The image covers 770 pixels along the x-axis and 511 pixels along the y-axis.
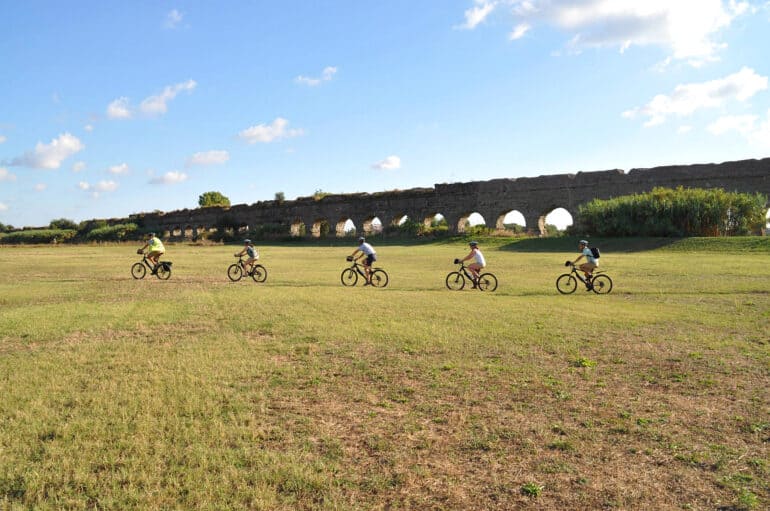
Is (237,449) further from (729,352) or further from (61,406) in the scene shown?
(729,352)

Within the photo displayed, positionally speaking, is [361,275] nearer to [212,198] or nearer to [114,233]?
[114,233]

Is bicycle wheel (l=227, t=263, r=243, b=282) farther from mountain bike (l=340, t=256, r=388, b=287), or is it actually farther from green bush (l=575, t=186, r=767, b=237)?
green bush (l=575, t=186, r=767, b=237)

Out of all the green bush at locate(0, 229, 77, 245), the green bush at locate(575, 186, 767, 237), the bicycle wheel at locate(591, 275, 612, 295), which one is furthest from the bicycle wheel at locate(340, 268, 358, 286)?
the green bush at locate(0, 229, 77, 245)

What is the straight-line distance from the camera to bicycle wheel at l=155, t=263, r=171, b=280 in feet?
55.4

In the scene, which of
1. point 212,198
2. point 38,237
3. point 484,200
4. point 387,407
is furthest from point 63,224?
point 387,407

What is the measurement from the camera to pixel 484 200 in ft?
114

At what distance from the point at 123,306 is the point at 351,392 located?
7465 mm

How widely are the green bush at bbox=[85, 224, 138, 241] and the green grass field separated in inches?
1785

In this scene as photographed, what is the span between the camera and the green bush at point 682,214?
80.4 ft

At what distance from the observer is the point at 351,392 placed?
558cm

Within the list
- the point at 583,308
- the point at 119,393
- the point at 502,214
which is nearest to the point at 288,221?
the point at 502,214

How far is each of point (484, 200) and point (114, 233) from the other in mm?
36613

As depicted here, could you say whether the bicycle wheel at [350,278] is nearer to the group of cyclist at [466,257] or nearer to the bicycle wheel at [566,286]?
the group of cyclist at [466,257]

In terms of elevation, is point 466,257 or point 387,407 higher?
point 466,257
